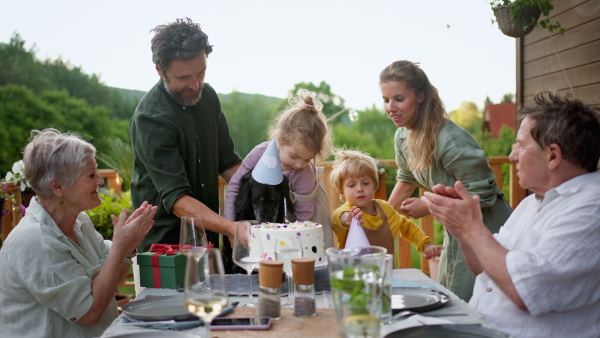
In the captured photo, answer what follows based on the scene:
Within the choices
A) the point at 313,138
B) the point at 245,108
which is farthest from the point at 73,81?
the point at 313,138

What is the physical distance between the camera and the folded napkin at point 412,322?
4.94ft

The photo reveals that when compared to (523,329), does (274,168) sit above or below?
above

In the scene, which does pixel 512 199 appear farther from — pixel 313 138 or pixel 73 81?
pixel 73 81

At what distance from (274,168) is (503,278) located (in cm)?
134

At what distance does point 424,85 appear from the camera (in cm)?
300

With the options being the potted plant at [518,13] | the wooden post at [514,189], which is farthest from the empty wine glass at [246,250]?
the wooden post at [514,189]

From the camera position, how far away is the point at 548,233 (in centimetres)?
161

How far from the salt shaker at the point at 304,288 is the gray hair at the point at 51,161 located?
94 centimetres

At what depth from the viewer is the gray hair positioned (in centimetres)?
205

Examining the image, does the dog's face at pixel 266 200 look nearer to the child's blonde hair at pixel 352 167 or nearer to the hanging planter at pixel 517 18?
the child's blonde hair at pixel 352 167

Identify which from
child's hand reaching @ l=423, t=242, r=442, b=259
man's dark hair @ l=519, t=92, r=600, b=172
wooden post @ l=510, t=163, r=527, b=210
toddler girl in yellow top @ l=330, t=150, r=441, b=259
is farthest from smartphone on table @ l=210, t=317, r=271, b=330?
wooden post @ l=510, t=163, r=527, b=210

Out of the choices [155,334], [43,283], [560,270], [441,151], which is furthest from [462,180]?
[43,283]

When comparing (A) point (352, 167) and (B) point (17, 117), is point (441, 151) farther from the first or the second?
(B) point (17, 117)

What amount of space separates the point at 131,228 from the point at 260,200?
79cm
